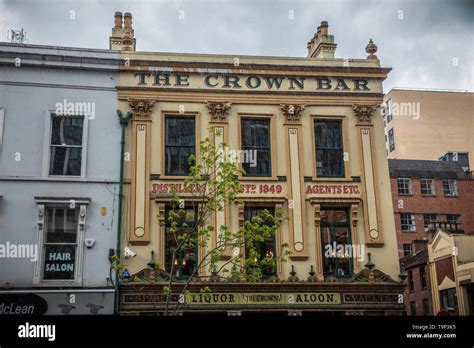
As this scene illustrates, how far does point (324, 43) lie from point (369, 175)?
239 inches

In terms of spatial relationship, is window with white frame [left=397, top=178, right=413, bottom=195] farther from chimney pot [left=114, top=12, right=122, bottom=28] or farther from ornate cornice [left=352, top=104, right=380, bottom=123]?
chimney pot [left=114, top=12, right=122, bottom=28]

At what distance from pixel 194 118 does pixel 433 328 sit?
43.4 ft

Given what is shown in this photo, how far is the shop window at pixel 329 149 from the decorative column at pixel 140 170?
6.14 m

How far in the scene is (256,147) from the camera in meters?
21.4

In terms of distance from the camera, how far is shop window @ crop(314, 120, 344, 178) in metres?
21.4

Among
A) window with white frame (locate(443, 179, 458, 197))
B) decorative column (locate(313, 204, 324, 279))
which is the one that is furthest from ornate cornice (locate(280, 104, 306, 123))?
window with white frame (locate(443, 179, 458, 197))

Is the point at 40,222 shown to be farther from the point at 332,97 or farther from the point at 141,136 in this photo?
the point at 332,97

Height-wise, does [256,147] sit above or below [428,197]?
below

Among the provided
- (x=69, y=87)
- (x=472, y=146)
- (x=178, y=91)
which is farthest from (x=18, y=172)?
(x=472, y=146)

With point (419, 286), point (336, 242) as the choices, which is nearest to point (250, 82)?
point (336, 242)

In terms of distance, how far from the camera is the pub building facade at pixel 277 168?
19719mm

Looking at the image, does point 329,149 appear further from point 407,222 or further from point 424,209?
point 407,222

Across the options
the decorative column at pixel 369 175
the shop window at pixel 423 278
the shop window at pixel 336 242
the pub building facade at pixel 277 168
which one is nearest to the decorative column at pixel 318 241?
the pub building facade at pixel 277 168

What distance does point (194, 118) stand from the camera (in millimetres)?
21375
